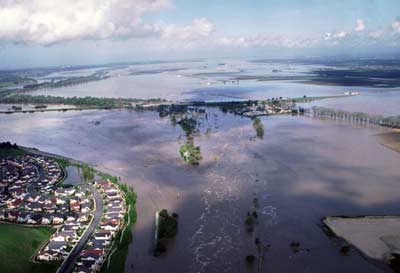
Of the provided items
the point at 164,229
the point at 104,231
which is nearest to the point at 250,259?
the point at 164,229

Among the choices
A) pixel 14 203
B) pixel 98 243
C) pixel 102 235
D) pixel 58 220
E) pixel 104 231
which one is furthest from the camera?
pixel 14 203

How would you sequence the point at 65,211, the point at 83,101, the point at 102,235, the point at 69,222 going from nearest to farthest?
the point at 102,235, the point at 69,222, the point at 65,211, the point at 83,101

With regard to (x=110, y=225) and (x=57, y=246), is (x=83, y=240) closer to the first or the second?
(x=57, y=246)

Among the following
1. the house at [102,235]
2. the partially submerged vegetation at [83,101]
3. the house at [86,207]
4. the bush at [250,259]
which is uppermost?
the partially submerged vegetation at [83,101]

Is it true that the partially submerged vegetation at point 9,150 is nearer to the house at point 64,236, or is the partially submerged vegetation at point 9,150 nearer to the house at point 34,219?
the house at point 34,219

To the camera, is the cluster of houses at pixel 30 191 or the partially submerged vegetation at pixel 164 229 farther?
the cluster of houses at pixel 30 191

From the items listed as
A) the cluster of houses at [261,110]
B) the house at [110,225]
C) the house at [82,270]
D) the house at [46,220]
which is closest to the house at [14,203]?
the house at [46,220]

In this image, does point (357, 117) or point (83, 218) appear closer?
point (83, 218)
